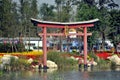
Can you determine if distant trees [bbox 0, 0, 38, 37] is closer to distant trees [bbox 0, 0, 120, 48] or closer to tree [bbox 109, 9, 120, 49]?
distant trees [bbox 0, 0, 120, 48]

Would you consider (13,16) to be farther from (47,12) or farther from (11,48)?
(47,12)

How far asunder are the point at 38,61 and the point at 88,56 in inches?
250

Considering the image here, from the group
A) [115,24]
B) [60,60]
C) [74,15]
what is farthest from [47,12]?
[60,60]

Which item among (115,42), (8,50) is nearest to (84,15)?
(115,42)

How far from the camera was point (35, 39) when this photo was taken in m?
85.4

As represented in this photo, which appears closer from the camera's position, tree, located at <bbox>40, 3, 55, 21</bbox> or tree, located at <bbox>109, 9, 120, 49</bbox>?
tree, located at <bbox>109, 9, 120, 49</bbox>

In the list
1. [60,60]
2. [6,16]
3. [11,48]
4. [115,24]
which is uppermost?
[6,16]

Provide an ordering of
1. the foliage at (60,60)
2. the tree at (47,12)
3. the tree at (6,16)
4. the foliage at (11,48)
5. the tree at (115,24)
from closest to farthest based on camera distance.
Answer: the foliage at (60,60) → the foliage at (11,48) → the tree at (115,24) → the tree at (6,16) → the tree at (47,12)

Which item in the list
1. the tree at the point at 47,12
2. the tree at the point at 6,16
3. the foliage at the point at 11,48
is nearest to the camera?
the foliage at the point at 11,48

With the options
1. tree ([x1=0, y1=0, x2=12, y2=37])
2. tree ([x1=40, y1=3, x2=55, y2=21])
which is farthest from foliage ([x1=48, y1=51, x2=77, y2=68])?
tree ([x1=40, y1=3, x2=55, y2=21])

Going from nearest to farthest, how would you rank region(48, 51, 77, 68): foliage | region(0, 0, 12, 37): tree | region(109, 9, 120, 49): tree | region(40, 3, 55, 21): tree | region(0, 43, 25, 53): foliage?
region(48, 51, 77, 68): foliage < region(0, 43, 25, 53): foliage < region(109, 9, 120, 49): tree < region(0, 0, 12, 37): tree < region(40, 3, 55, 21): tree

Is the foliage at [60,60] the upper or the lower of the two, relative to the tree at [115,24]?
lower

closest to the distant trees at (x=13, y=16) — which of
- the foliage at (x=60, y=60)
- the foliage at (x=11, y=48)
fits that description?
the foliage at (x=11, y=48)

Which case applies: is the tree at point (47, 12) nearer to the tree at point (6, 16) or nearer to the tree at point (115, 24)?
the tree at point (6, 16)
